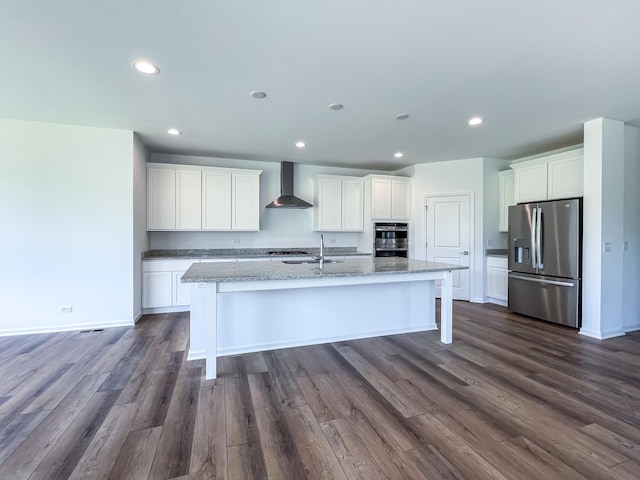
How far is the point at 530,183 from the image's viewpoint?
471cm

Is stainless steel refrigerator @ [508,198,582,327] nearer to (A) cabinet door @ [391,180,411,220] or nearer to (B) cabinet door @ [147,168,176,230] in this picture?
(A) cabinet door @ [391,180,411,220]

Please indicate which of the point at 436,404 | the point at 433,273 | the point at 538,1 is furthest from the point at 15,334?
the point at 538,1

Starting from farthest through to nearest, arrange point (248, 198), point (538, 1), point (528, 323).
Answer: point (248, 198)
point (528, 323)
point (538, 1)

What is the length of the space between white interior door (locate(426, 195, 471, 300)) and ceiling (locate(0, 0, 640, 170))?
1635 millimetres

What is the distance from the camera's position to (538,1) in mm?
1741

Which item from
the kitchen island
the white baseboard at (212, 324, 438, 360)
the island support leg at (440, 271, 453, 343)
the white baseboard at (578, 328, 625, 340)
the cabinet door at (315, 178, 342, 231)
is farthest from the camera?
the cabinet door at (315, 178, 342, 231)

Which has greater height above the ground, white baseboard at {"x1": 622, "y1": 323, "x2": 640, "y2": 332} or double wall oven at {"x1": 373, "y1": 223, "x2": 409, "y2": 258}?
double wall oven at {"x1": 373, "y1": 223, "x2": 409, "y2": 258}

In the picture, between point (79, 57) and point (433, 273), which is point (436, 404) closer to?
point (433, 273)

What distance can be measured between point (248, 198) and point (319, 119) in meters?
2.23

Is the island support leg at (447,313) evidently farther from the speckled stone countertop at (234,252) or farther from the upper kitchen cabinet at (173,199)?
the upper kitchen cabinet at (173,199)

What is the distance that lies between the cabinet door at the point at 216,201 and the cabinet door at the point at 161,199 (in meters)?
0.47

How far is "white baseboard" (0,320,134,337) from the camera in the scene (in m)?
3.66

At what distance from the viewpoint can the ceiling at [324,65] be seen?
1.84 meters

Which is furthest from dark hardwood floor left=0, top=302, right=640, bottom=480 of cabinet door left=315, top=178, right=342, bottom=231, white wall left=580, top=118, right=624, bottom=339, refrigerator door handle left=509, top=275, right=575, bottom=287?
cabinet door left=315, top=178, right=342, bottom=231
